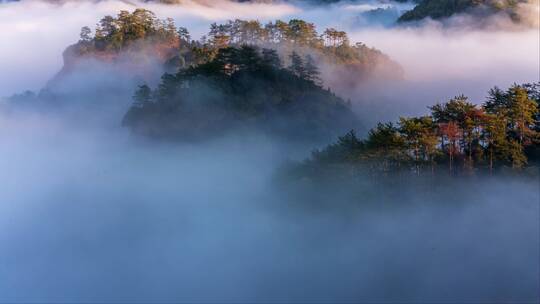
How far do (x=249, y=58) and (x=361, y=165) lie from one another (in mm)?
23880

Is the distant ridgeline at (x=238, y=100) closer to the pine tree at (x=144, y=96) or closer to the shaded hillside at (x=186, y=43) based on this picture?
the pine tree at (x=144, y=96)

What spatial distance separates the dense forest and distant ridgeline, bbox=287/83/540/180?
17.7 meters

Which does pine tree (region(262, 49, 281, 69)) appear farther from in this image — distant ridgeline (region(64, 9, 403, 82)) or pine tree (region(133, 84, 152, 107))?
pine tree (region(133, 84, 152, 107))

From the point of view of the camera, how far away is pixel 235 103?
55156 millimetres

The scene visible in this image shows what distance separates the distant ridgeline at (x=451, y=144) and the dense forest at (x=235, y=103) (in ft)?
58.0

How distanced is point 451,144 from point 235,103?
2418cm

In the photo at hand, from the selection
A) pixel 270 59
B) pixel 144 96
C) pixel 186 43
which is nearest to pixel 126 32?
pixel 186 43

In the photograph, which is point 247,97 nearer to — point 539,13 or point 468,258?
point 468,258

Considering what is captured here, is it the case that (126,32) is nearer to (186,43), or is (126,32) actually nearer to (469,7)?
(186,43)

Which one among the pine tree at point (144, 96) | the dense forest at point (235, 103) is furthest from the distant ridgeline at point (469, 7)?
the pine tree at point (144, 96)

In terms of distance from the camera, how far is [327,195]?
1507 inches

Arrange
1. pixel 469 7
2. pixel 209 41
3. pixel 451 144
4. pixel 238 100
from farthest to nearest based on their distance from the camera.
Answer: pixel 469 7
pixel 209 41
pixel 238 100
pixel 451 144

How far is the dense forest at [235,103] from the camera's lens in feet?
180

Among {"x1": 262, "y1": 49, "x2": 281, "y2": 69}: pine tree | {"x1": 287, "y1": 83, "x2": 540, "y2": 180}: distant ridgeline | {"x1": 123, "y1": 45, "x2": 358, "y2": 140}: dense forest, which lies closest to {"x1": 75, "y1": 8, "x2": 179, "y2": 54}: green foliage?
{"x1": 123, "y1": 45, "x2": 358, "y2": 140}: dense forest
